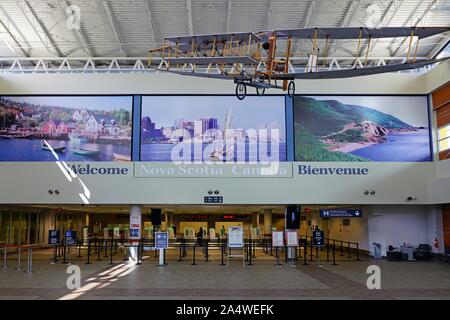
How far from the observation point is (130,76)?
2244 centimetres

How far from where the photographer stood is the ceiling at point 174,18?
2072 cm

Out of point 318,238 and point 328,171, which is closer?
point 318,238

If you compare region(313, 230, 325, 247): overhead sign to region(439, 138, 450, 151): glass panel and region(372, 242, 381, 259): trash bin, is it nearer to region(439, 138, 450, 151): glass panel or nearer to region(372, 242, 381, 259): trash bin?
region(372, 242, 381, 259): trash bin

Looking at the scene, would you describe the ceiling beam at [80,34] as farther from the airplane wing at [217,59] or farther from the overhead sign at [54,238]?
the airplane wing at [217,59]

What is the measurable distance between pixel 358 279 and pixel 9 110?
55.2 feet

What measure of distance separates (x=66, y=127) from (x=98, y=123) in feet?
4.75

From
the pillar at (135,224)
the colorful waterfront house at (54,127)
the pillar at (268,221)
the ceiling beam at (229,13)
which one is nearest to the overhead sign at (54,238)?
the pillar at (135,224)

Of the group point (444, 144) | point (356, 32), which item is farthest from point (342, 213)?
point (356, 32)

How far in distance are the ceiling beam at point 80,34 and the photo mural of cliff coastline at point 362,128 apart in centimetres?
1071

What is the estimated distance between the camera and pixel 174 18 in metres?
21.9

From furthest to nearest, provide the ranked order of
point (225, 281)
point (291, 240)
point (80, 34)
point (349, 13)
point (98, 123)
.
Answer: point (80, 34), point (98, 123), point (349, 13), point (291, 240), point (225, 281)

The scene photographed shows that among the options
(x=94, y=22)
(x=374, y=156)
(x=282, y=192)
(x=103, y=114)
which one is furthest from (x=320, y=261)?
(x=94, y=22)

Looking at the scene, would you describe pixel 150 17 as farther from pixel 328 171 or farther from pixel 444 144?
pixel 444 144

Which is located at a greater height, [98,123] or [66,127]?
[98,123]
